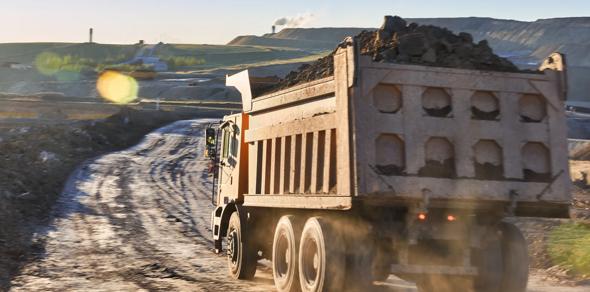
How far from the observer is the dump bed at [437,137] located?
9.39m

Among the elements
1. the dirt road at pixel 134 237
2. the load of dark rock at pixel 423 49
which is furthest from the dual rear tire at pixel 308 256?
the load of dark rock at pixel 423 49

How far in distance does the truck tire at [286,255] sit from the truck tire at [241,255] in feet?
5.22

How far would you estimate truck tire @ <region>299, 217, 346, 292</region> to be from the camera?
970 centimetres

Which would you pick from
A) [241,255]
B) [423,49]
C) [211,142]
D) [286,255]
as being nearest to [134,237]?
[211,142]

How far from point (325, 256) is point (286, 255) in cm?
193

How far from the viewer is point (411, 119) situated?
960 cm

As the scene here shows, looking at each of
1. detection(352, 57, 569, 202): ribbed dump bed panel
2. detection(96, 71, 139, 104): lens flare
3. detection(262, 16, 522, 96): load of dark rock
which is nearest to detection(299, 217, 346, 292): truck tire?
detection(352, 57, 569, 202): ribbed dump bed panel

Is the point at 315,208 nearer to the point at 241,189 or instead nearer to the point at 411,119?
the point at 411,119

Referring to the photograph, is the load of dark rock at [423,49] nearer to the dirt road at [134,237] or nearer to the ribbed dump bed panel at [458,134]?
the ribbed dump bed panel at [458,134]

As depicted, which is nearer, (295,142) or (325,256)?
(325,256)

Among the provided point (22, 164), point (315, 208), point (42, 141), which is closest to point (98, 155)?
point (42, 141)

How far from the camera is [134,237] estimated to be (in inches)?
733

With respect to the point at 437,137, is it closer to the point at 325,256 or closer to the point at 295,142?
the point at 325,256

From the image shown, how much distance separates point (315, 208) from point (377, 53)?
201cm
